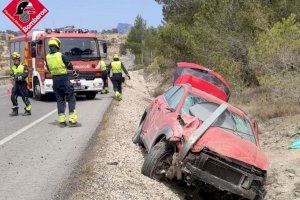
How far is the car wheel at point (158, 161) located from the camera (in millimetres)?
7703

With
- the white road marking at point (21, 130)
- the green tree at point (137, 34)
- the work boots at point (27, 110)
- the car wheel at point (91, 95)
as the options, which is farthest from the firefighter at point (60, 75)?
the green tree at point (137, 34)

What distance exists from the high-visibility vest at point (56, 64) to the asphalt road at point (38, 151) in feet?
4.52

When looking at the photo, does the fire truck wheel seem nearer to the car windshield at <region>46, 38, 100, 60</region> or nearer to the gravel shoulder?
the car windshield at <region>46, 38, 100, 60</region>

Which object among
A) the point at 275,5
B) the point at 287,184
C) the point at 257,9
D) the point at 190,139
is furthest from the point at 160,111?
the point at 275,5

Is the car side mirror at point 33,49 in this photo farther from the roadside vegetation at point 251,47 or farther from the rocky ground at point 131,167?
the roadside vegetation at point 251,47

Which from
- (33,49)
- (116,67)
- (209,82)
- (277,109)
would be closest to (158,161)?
(209,82)

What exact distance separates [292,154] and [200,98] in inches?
127

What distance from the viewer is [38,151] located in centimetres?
948

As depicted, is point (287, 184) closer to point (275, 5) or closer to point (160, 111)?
point (160, 111)

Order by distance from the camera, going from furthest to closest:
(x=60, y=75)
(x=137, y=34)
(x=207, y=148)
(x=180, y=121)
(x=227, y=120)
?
(x=137, y=34)
(x=60, y=75)
(x=227, y=120)
(x=180, y=121)
(x=207, y=148)

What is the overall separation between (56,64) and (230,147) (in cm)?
620

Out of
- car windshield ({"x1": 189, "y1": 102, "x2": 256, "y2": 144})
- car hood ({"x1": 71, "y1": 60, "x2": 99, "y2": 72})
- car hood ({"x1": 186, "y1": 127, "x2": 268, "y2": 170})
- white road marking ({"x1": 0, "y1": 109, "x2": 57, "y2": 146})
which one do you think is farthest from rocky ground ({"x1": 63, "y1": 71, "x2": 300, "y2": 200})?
car hood ({"x1": 71, "y1": 60, "x2": 99, "y2": 72})

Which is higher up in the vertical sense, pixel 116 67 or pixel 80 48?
pixel 80 48

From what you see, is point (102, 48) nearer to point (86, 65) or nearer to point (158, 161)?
point (86, 65)
